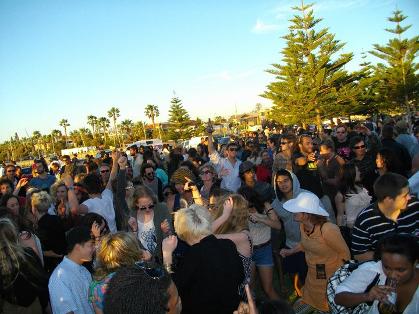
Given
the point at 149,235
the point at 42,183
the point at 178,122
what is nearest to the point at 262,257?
the point at 149,235

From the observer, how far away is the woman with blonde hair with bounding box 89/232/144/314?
2.31m

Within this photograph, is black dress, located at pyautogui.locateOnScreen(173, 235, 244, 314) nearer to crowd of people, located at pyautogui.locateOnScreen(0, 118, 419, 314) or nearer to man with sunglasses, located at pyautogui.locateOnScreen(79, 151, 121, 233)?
crowd of people, located at pyautogui.locateOnScreen(0, 118, 419, 314)

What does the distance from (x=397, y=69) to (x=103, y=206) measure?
35877 millimetres

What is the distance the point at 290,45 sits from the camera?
31.8m

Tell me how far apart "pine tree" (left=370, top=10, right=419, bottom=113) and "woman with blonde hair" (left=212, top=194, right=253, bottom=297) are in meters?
34.3

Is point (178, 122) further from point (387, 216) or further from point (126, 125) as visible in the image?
point (387, 216)

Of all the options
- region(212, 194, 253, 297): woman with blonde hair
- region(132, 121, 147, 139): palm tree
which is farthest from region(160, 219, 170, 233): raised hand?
region(132, 121, 147, 139): palm tree

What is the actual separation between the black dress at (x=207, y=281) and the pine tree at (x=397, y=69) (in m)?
35.1

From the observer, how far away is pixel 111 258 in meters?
2.41

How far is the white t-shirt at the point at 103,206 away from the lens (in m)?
4.50

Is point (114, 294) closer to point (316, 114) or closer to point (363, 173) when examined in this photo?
point (363, 173)

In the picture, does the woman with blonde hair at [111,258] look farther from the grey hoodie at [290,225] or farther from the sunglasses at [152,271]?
the grey hoodie at [290,225]

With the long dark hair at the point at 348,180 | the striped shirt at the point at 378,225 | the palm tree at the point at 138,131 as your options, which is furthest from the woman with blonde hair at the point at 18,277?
the palm tree at the point at 138,131

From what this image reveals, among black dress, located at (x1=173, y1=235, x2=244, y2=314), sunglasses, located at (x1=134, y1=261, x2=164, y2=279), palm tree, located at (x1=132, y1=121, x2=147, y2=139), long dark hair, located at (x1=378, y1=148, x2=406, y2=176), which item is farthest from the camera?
palm tree, located at (x1=132, y1=121, x2=147, y2=139)
